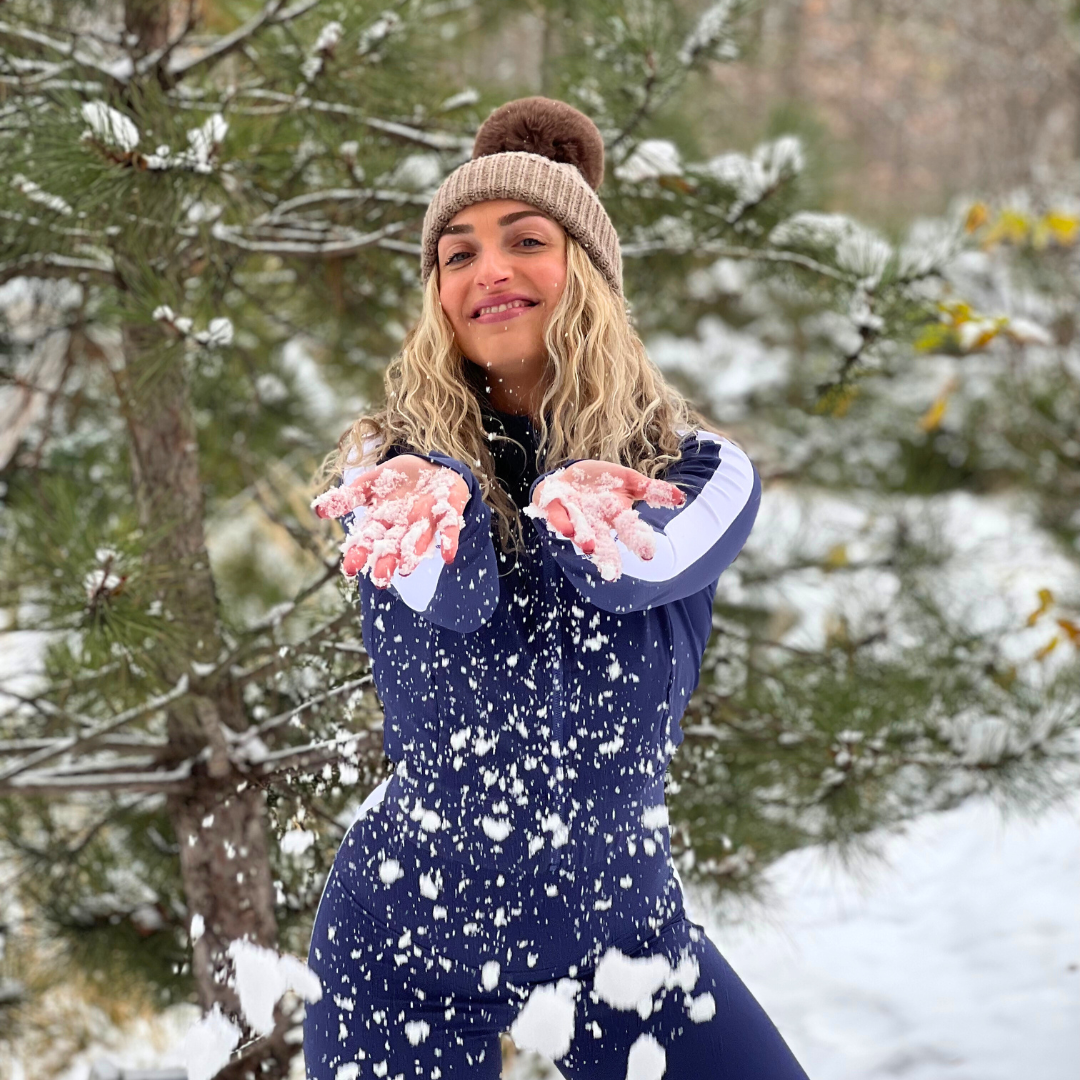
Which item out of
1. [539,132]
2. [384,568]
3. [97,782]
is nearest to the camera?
[384,568]

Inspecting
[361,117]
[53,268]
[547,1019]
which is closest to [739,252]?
[361,117]

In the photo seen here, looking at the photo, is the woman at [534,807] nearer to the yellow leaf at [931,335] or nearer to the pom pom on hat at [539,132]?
the pom pom on hat at [539,132]

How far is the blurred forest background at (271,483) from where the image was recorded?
1.74 meters

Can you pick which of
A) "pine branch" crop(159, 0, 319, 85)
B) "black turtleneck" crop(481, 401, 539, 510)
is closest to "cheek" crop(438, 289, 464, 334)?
"black turtleneck" crop(481, 401, 539, 510)

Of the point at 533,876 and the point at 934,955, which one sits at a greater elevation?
the point at 533,876

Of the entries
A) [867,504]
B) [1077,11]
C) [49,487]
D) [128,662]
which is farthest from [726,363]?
[128,662]

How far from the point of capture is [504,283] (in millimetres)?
1326

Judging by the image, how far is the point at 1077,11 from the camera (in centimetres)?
432

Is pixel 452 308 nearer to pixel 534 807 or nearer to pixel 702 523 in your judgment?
pixel 702 523

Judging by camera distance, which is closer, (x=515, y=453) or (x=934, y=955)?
(x=515, y=453)

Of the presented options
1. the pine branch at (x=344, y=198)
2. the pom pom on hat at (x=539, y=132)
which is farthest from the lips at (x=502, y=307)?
the pine branch at (x=344, y=198)

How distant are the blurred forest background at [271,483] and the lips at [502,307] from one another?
58 cm

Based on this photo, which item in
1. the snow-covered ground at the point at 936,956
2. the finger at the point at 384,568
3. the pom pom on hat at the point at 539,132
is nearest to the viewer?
the finger at the point at 384,568

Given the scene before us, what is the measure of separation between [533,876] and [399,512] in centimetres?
49
